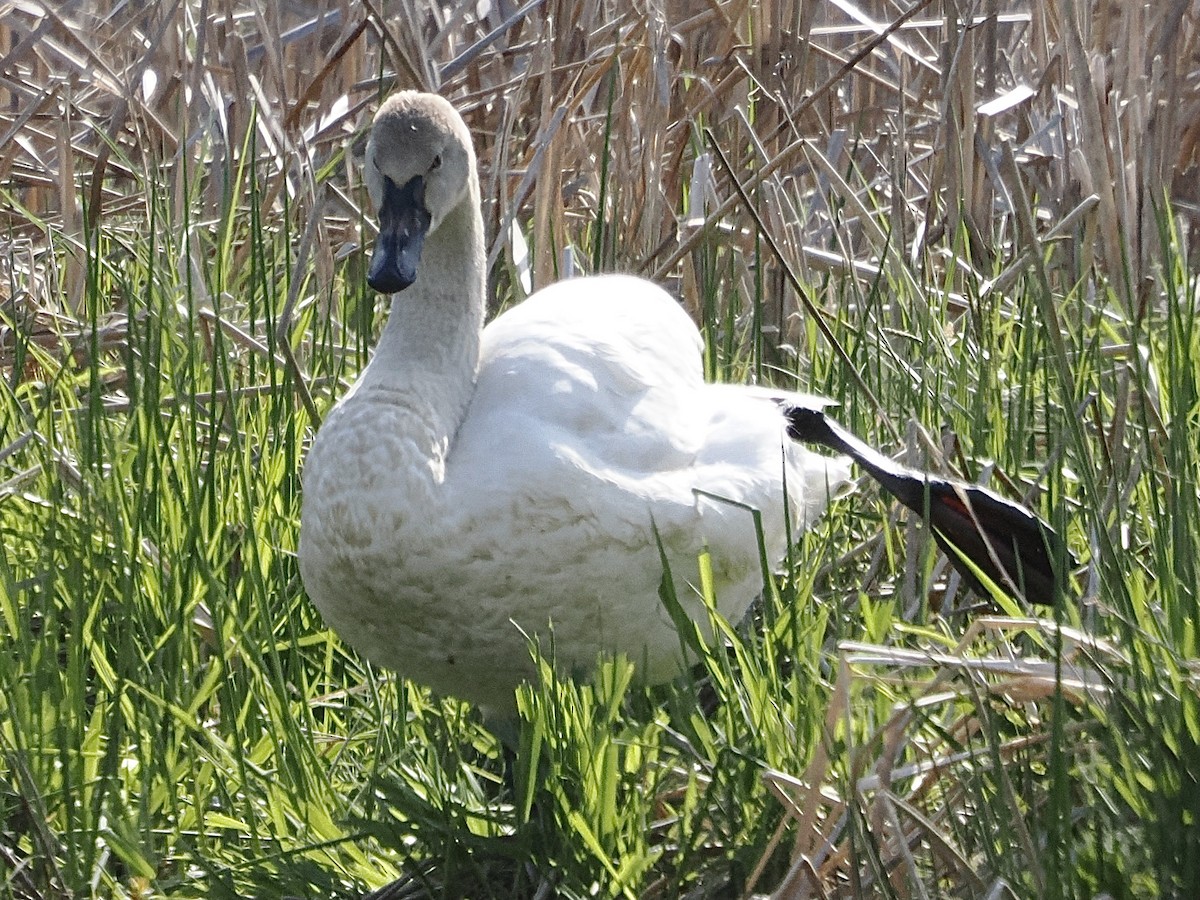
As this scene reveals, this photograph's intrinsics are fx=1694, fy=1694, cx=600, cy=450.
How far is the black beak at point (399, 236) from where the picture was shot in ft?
8.45

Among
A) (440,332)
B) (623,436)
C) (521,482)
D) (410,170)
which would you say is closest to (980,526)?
(623,436)

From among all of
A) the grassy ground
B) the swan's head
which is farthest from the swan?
the grassy ground

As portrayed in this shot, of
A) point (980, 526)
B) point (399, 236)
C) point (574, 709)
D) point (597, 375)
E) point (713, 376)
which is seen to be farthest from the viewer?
point (713, 376)

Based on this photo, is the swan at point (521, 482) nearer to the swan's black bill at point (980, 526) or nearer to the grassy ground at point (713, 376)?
the swan's black bill at point (980, 526)

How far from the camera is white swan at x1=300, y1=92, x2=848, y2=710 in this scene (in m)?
2.42

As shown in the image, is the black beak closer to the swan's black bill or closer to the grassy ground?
the grassy ground

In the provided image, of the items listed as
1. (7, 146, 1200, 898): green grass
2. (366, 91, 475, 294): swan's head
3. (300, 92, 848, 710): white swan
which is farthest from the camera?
(366, 91, 475, 294): swan's head

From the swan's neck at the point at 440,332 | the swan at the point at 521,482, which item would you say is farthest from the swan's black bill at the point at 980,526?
the swan's neck at the point at 440,332

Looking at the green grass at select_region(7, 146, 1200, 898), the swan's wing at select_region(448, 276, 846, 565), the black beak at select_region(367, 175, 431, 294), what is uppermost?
the black beak at select_region(367, 175, 431, 294)

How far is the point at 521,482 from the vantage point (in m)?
2.42

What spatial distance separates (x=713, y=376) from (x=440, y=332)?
100cm

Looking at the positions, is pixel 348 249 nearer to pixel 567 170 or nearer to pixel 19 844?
pixel 567 170

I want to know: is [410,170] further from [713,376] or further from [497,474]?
[713,376]

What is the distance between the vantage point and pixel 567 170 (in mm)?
4297
